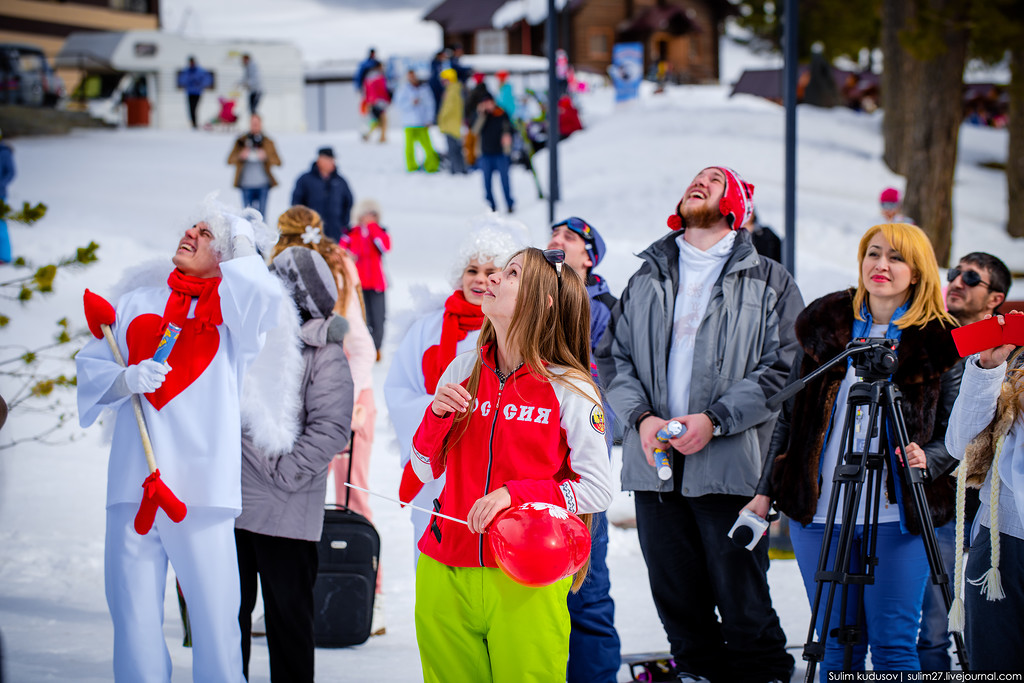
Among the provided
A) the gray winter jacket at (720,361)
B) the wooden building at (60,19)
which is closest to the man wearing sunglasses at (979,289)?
the gray winter jacket at (720,361)

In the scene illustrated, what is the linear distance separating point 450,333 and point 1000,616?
2.11 m

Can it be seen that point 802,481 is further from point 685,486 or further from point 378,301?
point 378,301

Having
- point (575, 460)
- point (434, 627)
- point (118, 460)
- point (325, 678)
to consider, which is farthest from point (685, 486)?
point (118, 460)

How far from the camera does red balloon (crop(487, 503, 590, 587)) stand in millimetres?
2484

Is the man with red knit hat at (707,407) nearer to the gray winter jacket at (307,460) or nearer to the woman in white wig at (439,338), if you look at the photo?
the woman in white wig at (439,338)

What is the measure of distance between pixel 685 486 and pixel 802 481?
1.48 feet

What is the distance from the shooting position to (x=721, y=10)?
1855 inches

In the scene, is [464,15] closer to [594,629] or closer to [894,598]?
[594,629]

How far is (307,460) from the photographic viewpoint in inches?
146

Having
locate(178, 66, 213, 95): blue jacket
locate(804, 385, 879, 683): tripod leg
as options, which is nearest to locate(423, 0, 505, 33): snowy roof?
locate(178, 66, 213, 95): blue jacket

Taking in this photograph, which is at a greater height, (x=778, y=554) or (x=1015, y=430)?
(x=1015, y=430)

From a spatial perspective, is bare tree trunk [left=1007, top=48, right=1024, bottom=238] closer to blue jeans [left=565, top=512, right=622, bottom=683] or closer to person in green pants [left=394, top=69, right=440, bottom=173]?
person in green pants [left=394, top=69, right=440, bottom=173]

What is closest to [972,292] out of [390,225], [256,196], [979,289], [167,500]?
[979,289]

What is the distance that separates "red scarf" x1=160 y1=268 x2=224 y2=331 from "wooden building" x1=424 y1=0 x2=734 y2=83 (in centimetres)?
3910
